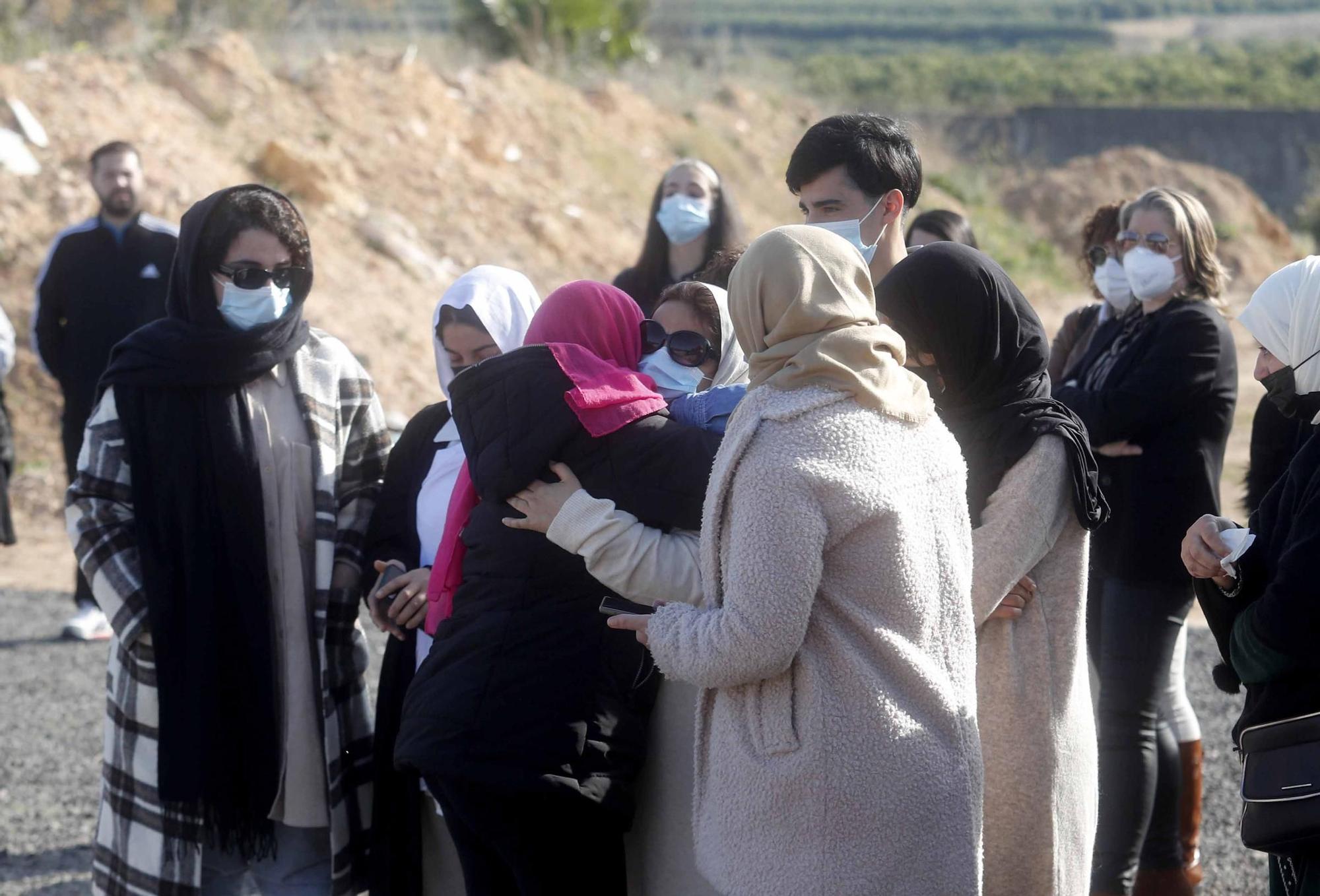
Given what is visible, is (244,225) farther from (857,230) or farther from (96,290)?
(96,290)

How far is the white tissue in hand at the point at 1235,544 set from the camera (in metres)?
2.59

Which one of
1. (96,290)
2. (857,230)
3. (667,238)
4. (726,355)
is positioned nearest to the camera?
(726,355)

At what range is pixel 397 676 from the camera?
336 centimetres

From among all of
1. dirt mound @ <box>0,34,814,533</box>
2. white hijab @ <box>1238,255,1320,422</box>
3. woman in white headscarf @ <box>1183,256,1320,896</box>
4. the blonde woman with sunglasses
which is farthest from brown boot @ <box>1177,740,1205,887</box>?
dirt mound @ <box>0,34,814,533</box>

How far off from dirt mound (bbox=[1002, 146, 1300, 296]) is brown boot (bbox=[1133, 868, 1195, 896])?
87.9ft

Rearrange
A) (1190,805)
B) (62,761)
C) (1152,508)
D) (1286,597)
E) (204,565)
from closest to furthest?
(1286,597) < (204,565) < (1152,508) < (1190,805) < (62,761)

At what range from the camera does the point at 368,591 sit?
11.3 ft

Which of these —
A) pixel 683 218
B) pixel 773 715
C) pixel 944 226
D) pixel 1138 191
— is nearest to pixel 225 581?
pixel 773 715

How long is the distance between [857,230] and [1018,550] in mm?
853

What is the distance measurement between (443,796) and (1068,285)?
86.6ft

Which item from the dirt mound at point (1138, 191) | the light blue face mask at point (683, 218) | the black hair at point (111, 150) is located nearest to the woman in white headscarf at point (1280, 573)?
the light blue face mask at point (683, 218)

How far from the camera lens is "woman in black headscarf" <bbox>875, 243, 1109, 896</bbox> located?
2.72m

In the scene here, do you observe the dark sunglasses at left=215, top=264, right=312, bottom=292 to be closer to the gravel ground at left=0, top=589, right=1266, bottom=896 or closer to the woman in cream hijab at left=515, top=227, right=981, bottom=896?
the woman in cream hijab at left=515, top=227, right=981, bottom=896

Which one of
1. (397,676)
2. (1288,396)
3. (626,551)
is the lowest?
(397,676)
